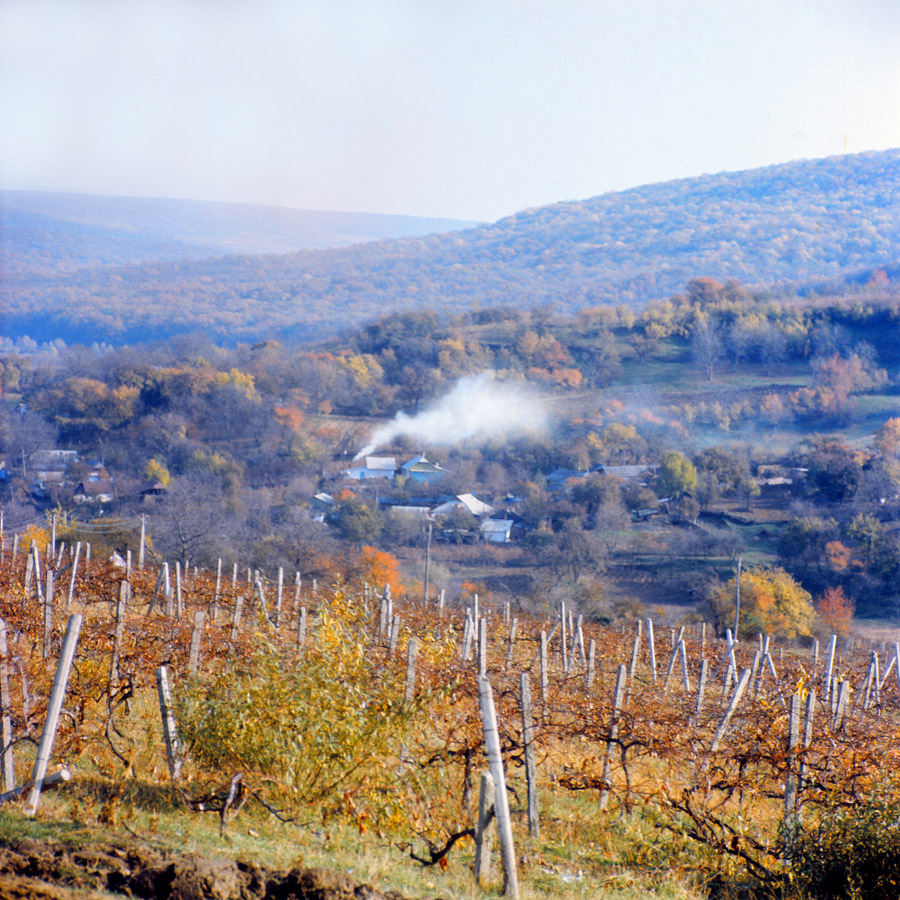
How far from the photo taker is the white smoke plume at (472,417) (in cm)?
7006

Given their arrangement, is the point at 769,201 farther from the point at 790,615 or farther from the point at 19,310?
the point at 790,615

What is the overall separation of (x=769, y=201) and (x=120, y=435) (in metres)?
145

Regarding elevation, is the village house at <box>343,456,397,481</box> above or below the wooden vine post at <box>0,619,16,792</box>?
below

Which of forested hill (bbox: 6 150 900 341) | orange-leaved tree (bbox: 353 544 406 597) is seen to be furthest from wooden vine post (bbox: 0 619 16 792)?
forested hill (bbox: 6 150 900 341)

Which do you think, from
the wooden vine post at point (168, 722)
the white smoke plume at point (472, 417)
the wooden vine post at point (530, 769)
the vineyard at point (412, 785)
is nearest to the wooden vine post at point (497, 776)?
the vineyard at point (412, 785)

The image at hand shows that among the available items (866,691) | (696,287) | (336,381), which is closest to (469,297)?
(696,287)

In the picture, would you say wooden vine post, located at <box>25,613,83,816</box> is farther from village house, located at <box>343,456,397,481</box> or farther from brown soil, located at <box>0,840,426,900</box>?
village house, located at <box>343,456,397,481</box>

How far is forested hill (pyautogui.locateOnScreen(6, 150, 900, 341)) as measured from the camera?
11688 cm

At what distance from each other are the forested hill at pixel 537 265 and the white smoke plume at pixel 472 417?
127 feet

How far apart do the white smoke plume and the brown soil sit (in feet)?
200

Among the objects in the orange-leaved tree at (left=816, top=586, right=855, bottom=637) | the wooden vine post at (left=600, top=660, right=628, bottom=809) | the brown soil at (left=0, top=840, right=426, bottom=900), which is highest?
the brown soil at (left=0, top=840, right=426, bottom=900)

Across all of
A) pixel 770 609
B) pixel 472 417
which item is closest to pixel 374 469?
pixel 472 417

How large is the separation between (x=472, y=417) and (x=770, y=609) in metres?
48.4

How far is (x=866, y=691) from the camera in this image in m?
14.0
